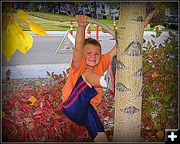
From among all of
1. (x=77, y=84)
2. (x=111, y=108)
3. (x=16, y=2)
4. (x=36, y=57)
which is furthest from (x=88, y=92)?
(x=36, y=57)

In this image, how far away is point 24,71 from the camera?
13.9 feet

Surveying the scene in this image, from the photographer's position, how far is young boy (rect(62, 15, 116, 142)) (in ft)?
8.75

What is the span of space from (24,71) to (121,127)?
238 cm

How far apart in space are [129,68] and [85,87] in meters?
0.68

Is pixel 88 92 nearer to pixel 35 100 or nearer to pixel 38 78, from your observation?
pixel 35 100

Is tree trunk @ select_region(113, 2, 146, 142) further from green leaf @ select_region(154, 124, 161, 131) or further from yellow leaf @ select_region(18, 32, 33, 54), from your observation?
yellow leaf @ select_region(18, 32, 33, 54)

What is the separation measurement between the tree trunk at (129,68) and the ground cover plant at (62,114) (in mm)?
436

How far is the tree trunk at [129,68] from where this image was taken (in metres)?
2.08

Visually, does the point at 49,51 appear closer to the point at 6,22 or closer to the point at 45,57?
the point at 45,57

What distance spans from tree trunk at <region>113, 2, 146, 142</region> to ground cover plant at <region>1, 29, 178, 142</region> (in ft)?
1.43

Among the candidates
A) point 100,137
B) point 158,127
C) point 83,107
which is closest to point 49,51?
point 83,107

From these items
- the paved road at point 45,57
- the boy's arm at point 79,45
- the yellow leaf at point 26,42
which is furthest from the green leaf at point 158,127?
the yellow leaf at point 26,42

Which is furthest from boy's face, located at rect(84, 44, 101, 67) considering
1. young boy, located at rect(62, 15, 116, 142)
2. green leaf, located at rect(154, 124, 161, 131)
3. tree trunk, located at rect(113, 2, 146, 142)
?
green leaf, located at rect(154, 124, 161, 131)

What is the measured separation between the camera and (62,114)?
9.30 feet
